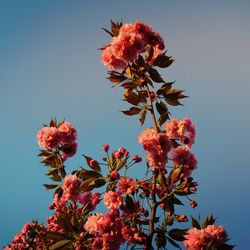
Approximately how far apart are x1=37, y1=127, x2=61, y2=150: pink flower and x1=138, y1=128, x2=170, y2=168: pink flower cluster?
0.91 metres

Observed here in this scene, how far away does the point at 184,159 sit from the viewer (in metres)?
3.20

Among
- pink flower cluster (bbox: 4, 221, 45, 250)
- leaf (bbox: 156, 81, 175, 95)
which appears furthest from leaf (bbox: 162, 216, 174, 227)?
pink flower cluster (bbox: 4, 221, 45, 250)

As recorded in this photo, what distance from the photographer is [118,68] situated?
139 inches

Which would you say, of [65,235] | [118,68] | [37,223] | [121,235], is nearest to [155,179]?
[121,235]

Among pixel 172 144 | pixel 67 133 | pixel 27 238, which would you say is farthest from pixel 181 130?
pixel 27 238

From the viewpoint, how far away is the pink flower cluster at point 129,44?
327 cm

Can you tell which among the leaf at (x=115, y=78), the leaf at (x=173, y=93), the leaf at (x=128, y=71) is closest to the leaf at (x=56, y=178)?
the leaf at (x=115, y=78)

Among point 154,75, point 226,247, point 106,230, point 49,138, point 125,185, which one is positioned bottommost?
point 226,247

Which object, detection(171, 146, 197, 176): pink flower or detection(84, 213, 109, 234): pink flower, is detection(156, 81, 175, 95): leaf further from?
detection(84, 213, 109, 234): pink flower

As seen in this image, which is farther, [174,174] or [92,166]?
[92,166]

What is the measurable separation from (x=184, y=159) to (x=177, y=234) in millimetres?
646

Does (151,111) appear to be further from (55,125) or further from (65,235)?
(65,235)

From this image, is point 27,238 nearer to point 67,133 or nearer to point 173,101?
point 67,133

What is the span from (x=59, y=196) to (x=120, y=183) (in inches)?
35.0
